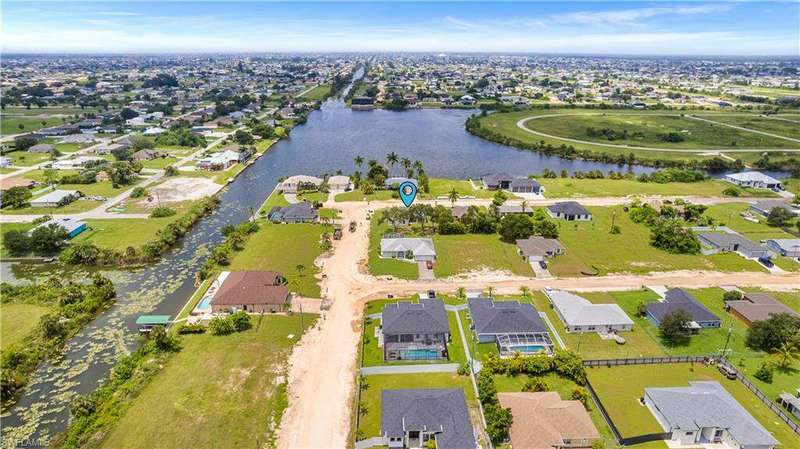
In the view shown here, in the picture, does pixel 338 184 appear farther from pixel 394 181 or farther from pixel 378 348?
pixel 378 348

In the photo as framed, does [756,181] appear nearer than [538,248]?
No

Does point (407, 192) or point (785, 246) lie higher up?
point (407, 192)

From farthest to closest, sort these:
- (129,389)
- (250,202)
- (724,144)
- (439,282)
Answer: (724,144) < (250,202) < (439,282) < (129,389)

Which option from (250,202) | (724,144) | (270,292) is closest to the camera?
(270,292)

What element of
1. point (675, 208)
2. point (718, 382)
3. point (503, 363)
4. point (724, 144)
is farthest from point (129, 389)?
point (724, 144)

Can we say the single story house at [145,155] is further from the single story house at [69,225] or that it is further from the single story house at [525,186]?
the single story house at [525,186]

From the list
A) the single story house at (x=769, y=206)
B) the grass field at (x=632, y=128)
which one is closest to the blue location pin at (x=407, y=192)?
the single story house at (x=769, y=206)

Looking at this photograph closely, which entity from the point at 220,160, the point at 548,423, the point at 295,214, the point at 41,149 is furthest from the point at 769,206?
the point at 41,149

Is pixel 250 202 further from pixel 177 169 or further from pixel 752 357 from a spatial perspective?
pixel 752 357
